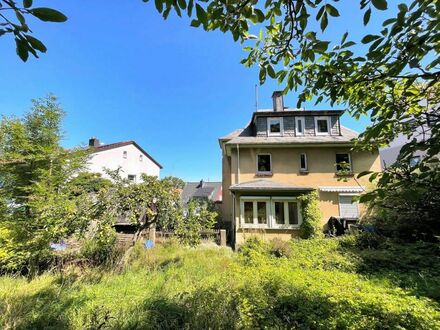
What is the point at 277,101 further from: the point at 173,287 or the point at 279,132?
the point at 173,287

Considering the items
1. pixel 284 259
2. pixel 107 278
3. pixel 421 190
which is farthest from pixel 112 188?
pixel 421 190

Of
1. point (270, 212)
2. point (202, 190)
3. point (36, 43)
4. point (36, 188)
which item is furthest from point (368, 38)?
point (202, 190)

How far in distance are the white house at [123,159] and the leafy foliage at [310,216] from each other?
1556 centimetres

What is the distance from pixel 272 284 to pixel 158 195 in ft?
16.5

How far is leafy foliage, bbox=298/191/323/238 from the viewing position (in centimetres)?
1370

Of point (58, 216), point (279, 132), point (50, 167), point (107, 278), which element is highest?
point (279, 132)

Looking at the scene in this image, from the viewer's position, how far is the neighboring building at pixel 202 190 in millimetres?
40306

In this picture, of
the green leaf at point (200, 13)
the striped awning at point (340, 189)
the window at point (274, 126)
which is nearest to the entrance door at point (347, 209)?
the striped awning at point (340, 189)

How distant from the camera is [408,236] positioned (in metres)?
11.5

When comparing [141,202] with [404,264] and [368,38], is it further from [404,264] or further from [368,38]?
[404,264]

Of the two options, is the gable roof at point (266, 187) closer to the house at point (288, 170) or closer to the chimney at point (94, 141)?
the house at point (288, 170)

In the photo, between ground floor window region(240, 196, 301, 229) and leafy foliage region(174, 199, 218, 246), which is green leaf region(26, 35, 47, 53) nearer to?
leafy foliage region(174, 199, 218, 246)

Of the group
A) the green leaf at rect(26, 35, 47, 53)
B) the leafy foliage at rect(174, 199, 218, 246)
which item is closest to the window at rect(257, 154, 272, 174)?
the leafy foliage at rect(174, 199, 218, 246)

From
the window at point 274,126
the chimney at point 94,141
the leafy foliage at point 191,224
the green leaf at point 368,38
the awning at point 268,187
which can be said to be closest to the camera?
the green leaf at point 368,38
